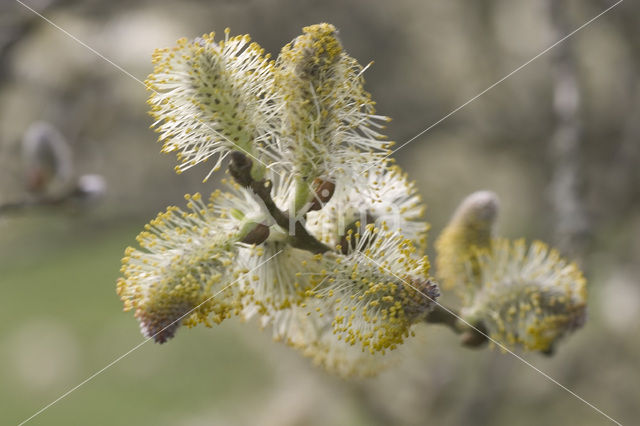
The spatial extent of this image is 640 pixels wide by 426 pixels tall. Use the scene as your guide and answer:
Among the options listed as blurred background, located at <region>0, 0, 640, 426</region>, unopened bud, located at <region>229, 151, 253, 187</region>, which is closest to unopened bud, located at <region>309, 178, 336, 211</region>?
unopened bud, located at <region>229, 151, 253, 187</region>

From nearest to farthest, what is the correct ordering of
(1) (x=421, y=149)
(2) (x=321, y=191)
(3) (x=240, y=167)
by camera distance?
(3) (x=240, y=167)
(2) (x=321, y=191)
(1) (x=421, y=149)

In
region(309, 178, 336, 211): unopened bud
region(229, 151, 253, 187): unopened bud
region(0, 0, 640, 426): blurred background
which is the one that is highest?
region(0, 0, 640, 426): blurred background

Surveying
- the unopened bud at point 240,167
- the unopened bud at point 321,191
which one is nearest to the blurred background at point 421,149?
the unopened bud at point 321,191

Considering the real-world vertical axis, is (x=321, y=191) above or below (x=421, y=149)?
below

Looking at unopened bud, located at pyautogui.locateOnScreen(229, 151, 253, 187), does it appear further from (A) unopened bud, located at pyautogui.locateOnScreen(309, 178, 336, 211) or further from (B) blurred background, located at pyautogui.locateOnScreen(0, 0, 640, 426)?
(B) blurred background, located at pyautogui.locateOnScreen(0, 0, 640, 426)

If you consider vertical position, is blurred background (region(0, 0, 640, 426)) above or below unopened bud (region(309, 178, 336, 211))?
above

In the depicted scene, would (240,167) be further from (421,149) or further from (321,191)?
(421,149)

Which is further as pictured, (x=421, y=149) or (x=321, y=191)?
(x=421, y=149)

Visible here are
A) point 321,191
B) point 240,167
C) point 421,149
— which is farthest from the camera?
point 421,149

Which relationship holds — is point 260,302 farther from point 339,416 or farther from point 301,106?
point 339,416

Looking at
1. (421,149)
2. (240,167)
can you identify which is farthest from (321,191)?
(421,149)
